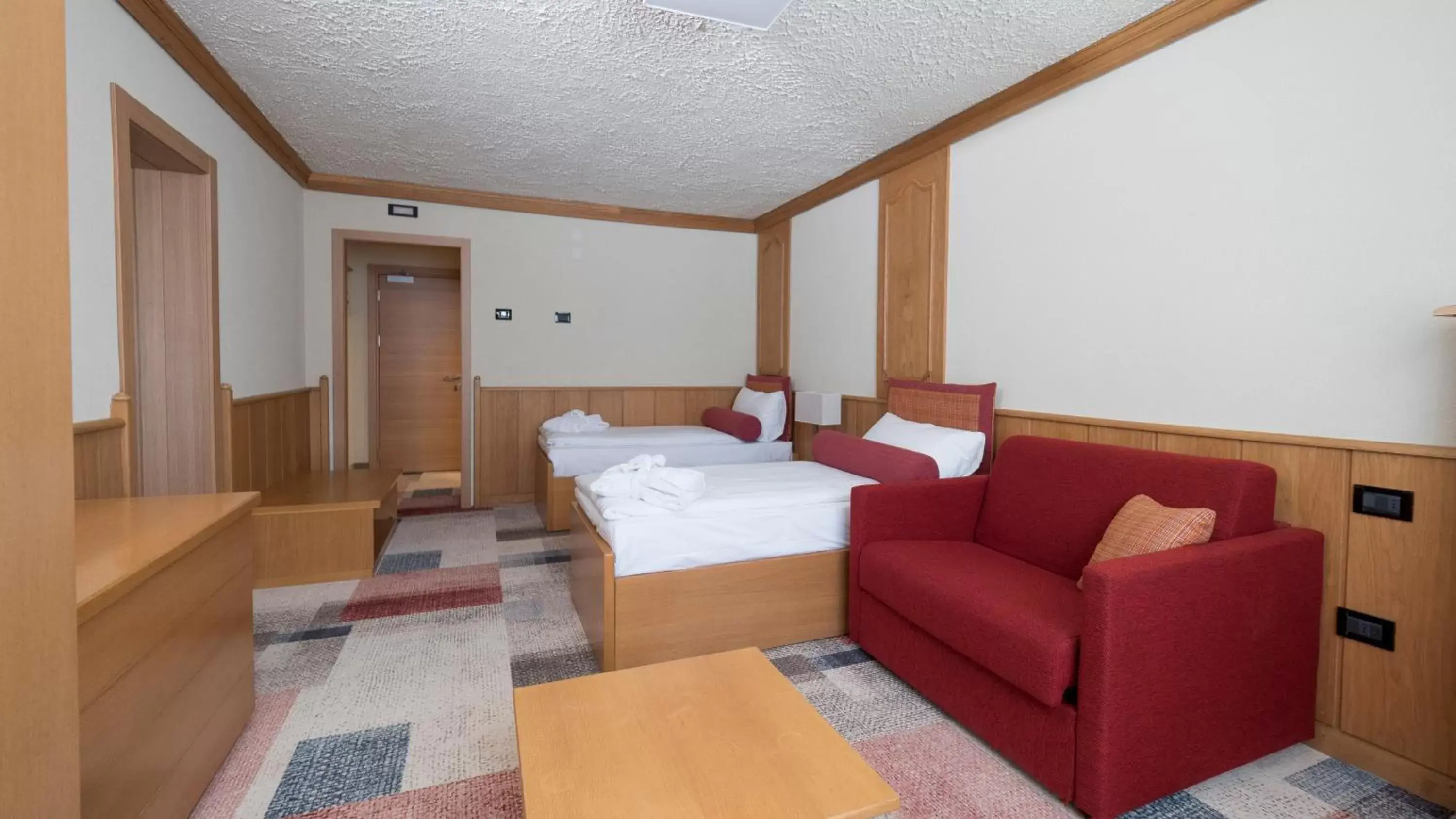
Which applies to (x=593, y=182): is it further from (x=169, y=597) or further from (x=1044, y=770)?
(x=1044, y=770)

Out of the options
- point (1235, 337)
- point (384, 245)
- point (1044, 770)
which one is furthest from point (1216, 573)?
point (384, 245)

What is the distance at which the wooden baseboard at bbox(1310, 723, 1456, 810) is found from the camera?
1696 mm

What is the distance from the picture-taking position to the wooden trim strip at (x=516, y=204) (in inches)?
181

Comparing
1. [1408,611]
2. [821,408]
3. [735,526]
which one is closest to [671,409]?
[821,408]

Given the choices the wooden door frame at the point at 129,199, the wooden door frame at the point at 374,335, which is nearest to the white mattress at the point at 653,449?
the wooden door frame at the point at 129,199

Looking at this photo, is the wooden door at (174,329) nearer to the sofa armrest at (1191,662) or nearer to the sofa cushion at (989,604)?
the sofa cushion at (989,604)

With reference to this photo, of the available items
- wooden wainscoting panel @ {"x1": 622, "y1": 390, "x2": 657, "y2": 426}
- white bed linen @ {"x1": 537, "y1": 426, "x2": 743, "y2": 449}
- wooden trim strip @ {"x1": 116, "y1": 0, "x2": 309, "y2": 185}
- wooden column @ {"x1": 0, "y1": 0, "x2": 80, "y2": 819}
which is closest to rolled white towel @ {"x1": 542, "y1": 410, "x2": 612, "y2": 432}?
white bed linen @ {"x1": 537, "y1": 426, "x2": 743, "y2": 449}

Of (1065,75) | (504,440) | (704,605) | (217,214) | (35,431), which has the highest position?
(1065,75)

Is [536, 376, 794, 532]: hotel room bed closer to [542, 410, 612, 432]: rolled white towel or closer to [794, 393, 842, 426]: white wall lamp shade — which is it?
[542, 410, 612, 432]: rolled white towel

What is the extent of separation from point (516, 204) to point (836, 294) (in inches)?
104

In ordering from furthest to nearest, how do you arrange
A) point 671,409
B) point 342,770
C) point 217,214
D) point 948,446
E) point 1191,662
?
point 671,409 → point 217,214 → point 948,446 → point 342,770 → point 1191,662

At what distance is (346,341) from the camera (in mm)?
4801

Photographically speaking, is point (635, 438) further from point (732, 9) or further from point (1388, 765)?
point (1388, 765)

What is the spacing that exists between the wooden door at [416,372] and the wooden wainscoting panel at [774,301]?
3.17 meters
